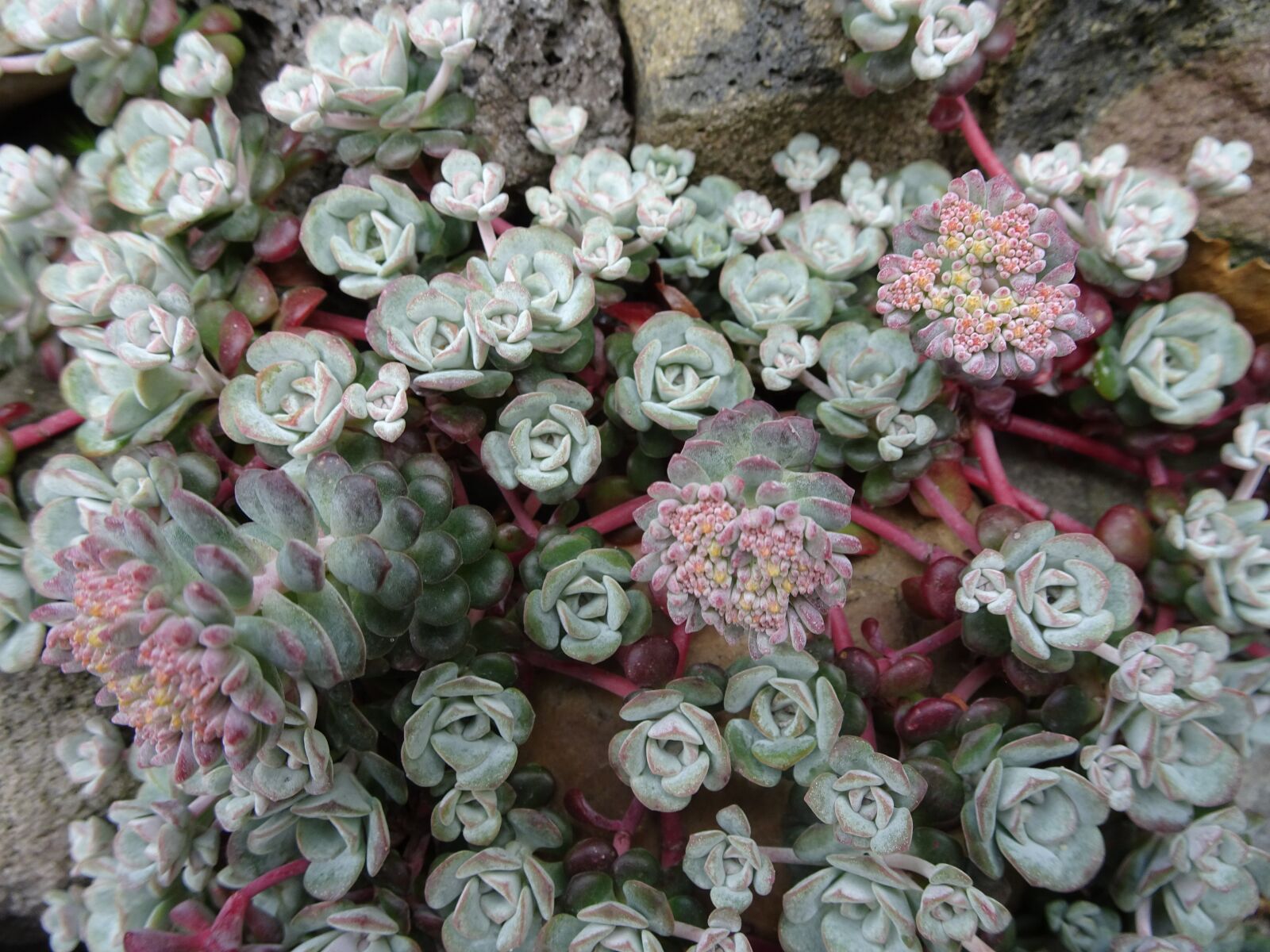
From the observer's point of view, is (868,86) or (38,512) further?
(868,86)

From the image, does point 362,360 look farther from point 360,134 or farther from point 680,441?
point 680,441

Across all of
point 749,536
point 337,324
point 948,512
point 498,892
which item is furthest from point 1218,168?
point 498,892

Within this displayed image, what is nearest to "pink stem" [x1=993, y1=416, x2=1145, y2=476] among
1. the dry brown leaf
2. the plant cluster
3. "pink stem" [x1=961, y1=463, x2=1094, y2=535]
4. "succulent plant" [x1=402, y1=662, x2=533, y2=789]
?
the plant cluster

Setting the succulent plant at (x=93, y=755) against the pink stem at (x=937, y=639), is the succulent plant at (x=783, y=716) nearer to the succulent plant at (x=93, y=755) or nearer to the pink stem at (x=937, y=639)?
the pink stem at (x=937, y=639)

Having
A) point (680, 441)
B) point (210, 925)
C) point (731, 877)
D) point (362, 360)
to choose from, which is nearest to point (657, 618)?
point (680, 441)

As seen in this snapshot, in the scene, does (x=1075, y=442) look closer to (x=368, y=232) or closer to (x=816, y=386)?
(x=816, y=386)
